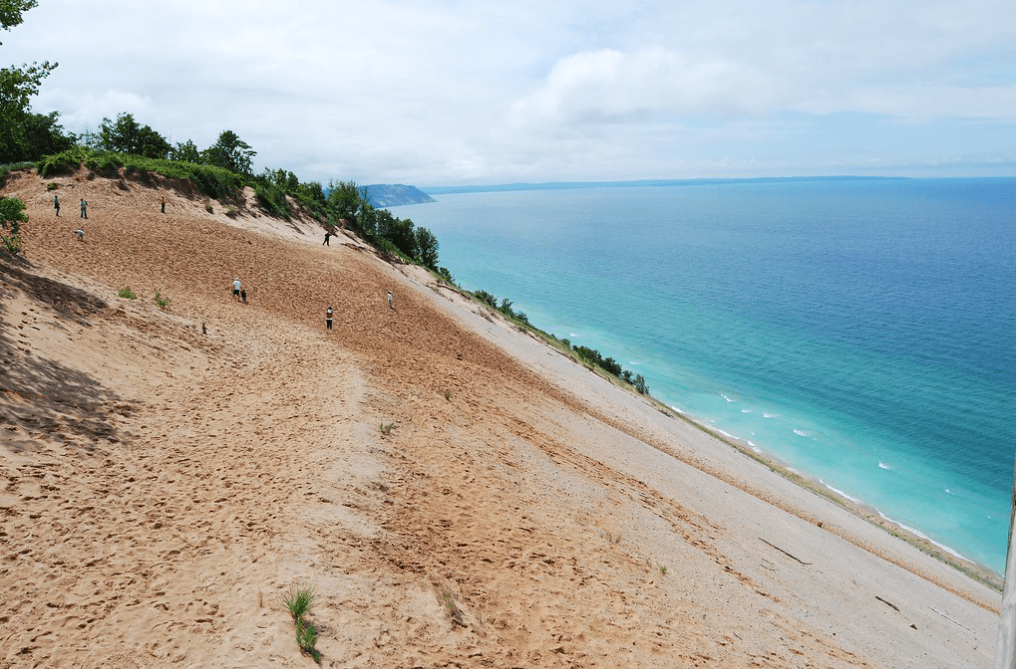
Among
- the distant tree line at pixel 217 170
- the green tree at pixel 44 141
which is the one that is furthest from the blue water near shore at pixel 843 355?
the green tree at pixel 44 141

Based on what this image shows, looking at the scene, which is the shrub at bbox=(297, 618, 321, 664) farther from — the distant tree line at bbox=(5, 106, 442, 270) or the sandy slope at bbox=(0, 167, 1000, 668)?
the distant tree line at bbox=(5, 106, 442, 270)

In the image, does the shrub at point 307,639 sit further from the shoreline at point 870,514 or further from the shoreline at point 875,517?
the shoreline at point 875,517

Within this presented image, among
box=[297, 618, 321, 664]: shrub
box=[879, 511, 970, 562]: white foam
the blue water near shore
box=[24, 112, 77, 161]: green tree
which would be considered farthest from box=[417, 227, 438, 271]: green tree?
box=[297, 618, 321, 664]: shrub

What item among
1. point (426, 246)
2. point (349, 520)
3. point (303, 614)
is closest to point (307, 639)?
point (303, 614)

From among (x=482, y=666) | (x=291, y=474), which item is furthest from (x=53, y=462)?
(x=482, y=666)

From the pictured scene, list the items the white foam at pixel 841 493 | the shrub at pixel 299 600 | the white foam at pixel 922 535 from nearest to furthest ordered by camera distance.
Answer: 1. the shrub at pixel 299 600
2. the white foam at pixel 922 535
3. the white foam at pixel 841 493
